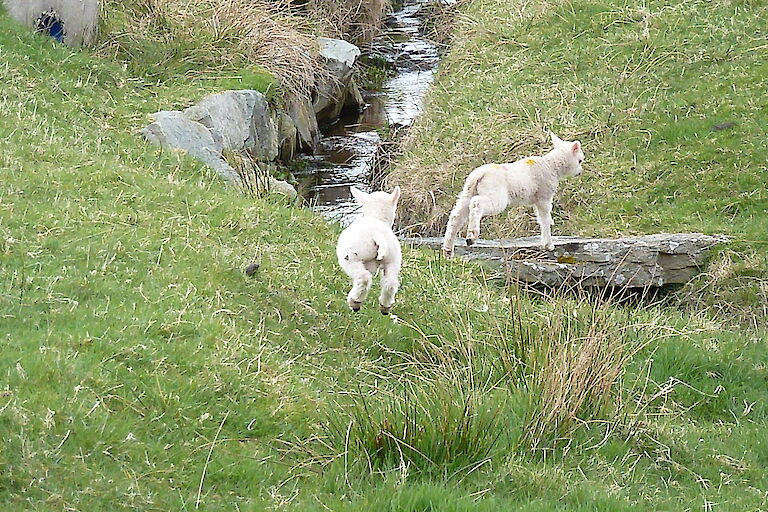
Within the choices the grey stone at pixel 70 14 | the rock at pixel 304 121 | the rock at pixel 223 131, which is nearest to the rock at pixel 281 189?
the rock at pixel 223 131

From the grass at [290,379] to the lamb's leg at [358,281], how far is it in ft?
1.51

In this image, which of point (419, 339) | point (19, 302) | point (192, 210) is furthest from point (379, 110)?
point (19, 302)

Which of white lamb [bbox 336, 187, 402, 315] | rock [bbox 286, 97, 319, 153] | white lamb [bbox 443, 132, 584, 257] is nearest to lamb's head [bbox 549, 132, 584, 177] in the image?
Answer: white lamb [bbox 443, 132, 584, 257]

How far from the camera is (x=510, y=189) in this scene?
979cm

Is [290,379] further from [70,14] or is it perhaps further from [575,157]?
[70,14]

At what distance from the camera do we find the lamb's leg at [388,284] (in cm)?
693

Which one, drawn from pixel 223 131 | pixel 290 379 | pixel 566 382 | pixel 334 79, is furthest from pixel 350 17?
pixel 566 382

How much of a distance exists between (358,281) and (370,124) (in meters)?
12.7

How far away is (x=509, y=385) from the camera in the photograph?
20.7ft

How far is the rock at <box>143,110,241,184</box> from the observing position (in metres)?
11.3

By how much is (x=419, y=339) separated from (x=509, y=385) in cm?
122

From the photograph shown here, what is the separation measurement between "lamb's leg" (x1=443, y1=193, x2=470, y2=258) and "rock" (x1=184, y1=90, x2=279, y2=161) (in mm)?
4092

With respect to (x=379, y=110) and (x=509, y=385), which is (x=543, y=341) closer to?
(x=509, y=385)

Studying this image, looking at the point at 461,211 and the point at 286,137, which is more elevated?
the point at 461,211
